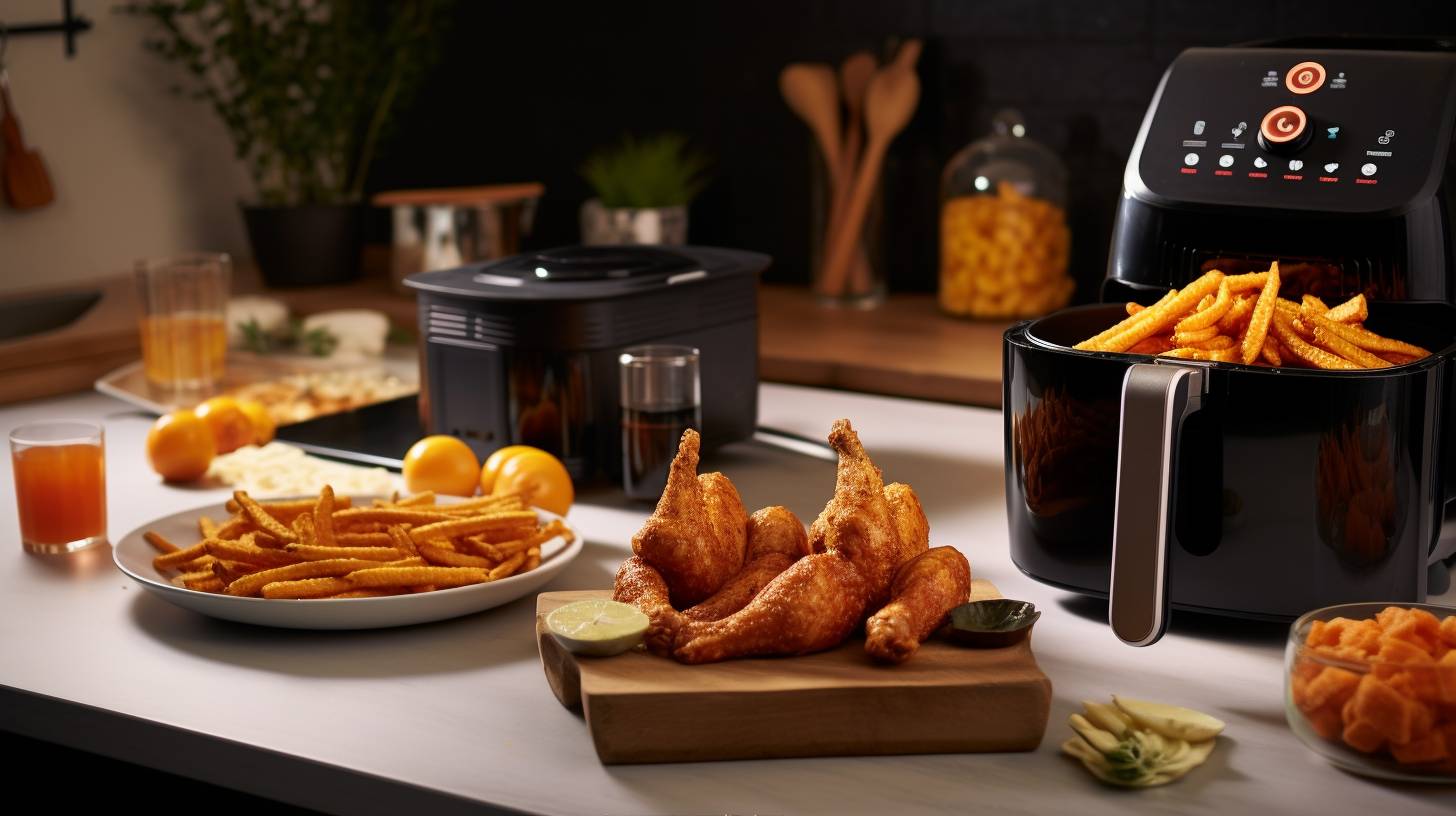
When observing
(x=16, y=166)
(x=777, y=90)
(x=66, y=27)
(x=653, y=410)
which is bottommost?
(x=653, y=410)

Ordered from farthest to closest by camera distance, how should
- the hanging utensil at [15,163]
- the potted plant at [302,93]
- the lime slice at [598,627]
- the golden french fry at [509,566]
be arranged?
the potted plant at [302,93] < the hanging utensil at [15,163] < the golden french fry at [509,566] < the lime slice at [598,627]

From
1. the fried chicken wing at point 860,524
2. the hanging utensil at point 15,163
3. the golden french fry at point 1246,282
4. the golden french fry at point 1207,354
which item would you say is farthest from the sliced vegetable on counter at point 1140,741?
the hanging utensil at point 15,163

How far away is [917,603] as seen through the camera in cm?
96

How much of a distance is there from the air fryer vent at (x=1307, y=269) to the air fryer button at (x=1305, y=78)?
0.15 m

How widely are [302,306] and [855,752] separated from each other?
2.10 m

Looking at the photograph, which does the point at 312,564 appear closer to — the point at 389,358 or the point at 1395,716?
the point at 1395,716

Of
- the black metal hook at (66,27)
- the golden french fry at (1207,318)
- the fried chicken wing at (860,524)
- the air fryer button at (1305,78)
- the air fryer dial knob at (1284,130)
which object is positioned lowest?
the fried chicken wing at (860,524)

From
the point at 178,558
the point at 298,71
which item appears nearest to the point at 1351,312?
the point at 178,558

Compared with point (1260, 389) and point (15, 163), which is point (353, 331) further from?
point (1260, 389)

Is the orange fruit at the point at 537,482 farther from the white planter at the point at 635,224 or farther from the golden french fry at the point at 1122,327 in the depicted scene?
the white planter at the point at 635,224

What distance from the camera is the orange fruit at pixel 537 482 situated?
1414mm

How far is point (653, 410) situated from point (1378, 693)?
31.2 inches

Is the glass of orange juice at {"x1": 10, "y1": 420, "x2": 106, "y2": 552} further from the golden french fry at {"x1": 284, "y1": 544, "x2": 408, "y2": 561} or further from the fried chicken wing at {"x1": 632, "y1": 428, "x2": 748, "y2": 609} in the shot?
the fried chicken wing at {"x1": 632, "y1": 428, "x2": 748, "y2": 609}

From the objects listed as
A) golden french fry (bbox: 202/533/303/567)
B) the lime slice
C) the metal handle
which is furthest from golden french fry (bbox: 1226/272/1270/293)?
golden french fry (bbox: 202/533/303/567)
